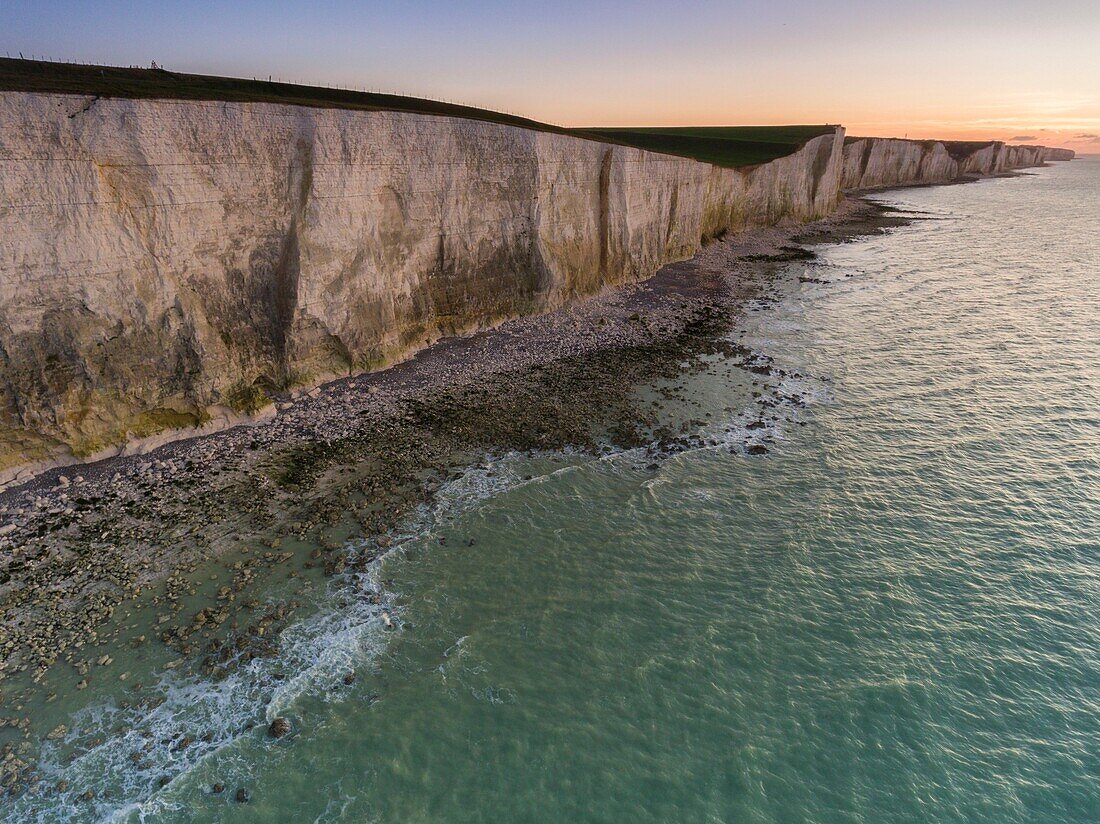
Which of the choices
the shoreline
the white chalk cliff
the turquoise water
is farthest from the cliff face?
the turquoise water

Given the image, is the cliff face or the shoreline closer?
the shoreline

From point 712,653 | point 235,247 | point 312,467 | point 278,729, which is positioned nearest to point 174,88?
point 235,247

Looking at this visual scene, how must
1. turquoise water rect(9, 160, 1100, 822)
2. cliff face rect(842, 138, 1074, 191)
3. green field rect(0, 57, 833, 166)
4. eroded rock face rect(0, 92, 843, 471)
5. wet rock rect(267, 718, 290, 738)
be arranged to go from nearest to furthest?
turquoise water rect(9, 160, 1100, 822) < wet rock rect(267, 718, 290, 738) < eroded rock face rect(0, 92, 843, 471) < green field rect(0, 57, 833, 166) < cliff face rect(842, 138, 1074, 191)

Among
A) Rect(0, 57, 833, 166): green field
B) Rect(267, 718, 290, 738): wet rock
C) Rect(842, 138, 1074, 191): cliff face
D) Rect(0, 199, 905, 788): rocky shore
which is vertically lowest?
Rect(267, 718, 290, 738): wet rock

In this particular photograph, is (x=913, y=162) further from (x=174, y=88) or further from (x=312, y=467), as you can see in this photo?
(x=312, y=467)

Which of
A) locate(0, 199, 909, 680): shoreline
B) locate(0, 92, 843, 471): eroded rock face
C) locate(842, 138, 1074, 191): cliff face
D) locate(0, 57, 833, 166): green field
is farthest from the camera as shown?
locate(842, 138, 1074, 191): cliff face

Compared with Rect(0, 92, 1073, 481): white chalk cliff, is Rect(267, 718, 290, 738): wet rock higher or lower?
lower

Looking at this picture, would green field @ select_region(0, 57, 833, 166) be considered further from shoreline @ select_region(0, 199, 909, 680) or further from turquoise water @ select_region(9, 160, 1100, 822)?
turquoise water @ select_region(9, 160, 1100, 822)
